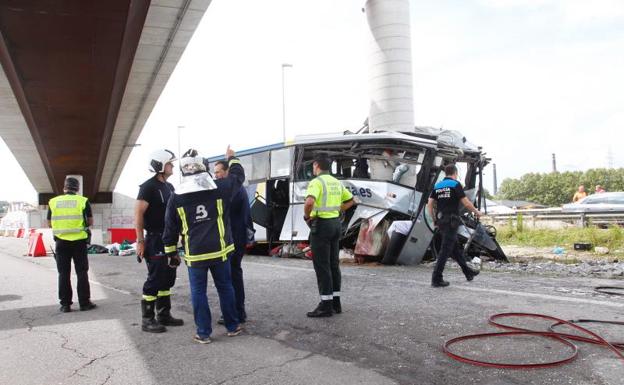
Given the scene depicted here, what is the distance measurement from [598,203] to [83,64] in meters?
20.6

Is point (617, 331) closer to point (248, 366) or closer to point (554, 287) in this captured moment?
point (554, 287)

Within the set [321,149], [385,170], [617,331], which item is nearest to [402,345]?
[617,331]

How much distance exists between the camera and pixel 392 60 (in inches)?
768

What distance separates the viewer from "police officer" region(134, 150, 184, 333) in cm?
526

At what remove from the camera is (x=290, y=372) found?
3777 millimetres

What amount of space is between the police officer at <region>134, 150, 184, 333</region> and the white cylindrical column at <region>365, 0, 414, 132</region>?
1485 centimetres

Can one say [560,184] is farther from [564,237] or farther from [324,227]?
[324,227]

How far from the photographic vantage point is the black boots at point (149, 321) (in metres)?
5.13

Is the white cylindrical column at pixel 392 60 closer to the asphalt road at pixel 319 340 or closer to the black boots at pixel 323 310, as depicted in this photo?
the asphalt road at pixel 319 340

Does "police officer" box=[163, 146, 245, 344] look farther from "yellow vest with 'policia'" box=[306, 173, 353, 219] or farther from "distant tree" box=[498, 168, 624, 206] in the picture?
"distant tree" box=[498, 168, 624, 206]

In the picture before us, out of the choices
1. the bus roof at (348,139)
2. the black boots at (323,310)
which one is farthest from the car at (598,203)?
the black boots at (323,310)

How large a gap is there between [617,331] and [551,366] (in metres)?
1.25

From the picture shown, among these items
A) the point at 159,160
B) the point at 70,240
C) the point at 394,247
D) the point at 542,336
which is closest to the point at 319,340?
the point at 542,336

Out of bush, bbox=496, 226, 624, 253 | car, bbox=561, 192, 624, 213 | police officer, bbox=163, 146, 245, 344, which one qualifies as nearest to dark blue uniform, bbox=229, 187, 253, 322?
police officer, bbox=163, 146, 245, 344
